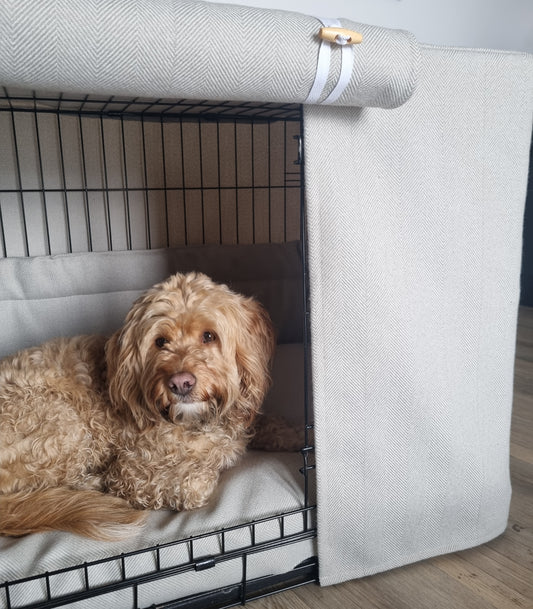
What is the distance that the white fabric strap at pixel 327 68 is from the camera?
1073mm

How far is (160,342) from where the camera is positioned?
1.48m

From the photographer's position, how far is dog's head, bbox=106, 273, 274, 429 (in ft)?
4.61

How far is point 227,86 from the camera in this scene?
3.47 feet

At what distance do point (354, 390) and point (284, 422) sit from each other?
567 millimetres

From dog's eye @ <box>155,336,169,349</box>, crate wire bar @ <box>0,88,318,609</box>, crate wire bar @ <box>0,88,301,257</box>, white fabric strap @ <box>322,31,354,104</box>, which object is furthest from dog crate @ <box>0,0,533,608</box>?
crate wire bar @ <box>0,88,301,257</box>

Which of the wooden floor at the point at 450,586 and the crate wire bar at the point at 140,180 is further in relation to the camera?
the crate wire bar at the point at 140,180

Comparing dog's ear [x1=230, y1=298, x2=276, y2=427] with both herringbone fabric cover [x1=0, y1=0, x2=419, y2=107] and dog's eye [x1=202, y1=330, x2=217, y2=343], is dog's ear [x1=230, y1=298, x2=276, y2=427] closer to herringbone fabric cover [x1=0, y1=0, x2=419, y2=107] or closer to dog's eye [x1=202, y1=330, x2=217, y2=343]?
dog's eye [x1=202, y1=330, x2=217, y2=343]

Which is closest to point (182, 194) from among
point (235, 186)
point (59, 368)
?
point (235, 186)

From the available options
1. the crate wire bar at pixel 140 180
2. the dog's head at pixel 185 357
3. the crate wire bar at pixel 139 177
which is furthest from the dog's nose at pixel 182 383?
the crate wire bar at pixel 140 180

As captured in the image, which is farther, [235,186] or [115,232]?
[235,186]

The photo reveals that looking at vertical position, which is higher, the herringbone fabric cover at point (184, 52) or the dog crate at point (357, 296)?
the herringbone fabric cover at point (184, 52)

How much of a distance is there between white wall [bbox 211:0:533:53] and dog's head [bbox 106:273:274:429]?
2.17 meters

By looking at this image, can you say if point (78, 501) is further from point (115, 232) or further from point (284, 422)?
point (115, 232)

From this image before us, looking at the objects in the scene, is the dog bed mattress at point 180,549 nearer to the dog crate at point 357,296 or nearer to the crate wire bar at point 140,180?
the dog crate at point 357,296
